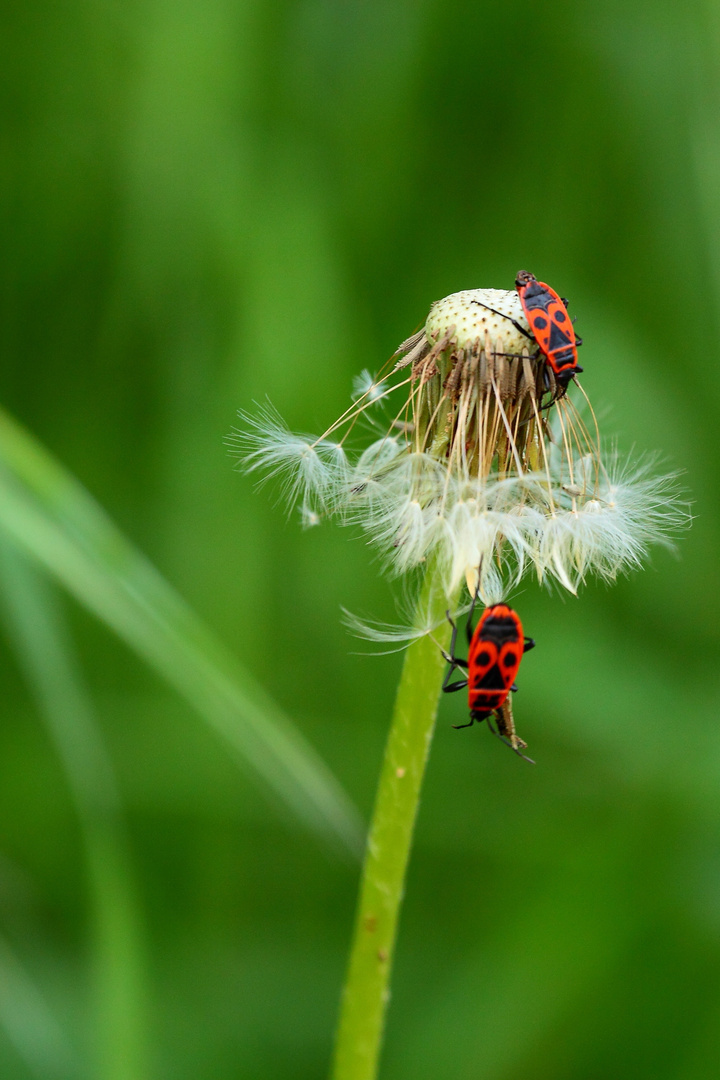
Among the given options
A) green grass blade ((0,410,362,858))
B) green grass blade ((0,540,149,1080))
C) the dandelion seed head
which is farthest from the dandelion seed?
green grass blade ((0,540,149,1080))

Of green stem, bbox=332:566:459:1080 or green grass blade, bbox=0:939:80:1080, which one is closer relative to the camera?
green stem, bbox=332:566:459:1080

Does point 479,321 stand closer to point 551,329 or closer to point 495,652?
point 551,329

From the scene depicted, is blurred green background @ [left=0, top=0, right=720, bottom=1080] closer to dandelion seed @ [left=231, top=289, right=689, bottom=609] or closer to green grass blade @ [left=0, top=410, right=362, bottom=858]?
green grass blade @ [left=0, top=410, right=362, bottom=858]

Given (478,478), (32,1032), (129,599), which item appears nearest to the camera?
(478,478)

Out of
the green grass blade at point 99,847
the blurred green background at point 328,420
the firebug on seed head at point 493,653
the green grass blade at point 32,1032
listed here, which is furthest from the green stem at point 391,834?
the blurred green background at point 328,420

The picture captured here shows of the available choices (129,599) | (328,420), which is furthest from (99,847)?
(328,420)

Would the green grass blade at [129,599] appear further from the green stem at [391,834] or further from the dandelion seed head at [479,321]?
the dandelion seed head at [479,321]

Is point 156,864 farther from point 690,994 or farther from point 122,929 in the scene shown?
point 690,994
